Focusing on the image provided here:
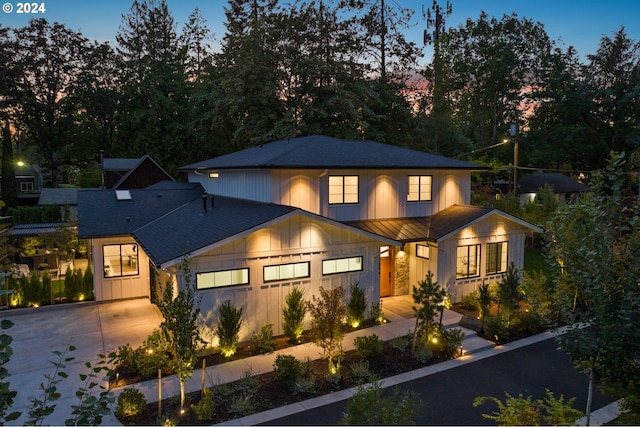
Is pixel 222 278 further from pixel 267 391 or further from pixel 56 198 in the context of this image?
pixel 56 198

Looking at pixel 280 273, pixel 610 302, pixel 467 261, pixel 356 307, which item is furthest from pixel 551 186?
pixel 610 302

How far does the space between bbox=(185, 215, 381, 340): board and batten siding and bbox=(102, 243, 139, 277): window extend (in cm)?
664

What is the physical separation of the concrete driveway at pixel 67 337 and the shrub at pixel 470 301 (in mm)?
10886

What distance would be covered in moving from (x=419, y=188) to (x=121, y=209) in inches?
510

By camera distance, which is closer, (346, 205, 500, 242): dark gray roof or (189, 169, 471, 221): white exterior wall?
(189, 169, 471, 221): white exterior wall

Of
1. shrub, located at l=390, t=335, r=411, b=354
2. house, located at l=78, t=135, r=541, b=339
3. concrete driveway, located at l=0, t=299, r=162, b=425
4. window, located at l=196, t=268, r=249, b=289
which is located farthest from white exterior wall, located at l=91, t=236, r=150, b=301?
shrub, located at l=390, t=335, r=411, b=354

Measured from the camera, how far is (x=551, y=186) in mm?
36531

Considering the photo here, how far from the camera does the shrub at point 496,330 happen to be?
40.5 feet

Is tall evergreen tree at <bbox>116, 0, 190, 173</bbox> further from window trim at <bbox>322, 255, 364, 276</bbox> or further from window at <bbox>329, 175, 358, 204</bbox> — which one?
window trim at <bbox>322, 255, 364, 276</bbox>

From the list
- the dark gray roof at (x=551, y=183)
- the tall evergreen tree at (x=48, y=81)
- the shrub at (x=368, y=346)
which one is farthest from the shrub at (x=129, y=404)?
the tall evergreen tree at (x=48, y=81)

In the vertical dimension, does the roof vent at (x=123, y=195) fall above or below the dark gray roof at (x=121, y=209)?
above

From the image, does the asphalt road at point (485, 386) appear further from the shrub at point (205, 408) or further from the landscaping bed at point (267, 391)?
the shrub at point (205, 408)

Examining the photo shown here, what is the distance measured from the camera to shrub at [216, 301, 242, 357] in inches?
446

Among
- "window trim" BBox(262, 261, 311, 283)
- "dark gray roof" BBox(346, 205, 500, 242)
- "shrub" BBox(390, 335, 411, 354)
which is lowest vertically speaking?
"shrub" BBox(390, 335, 411, 354)
